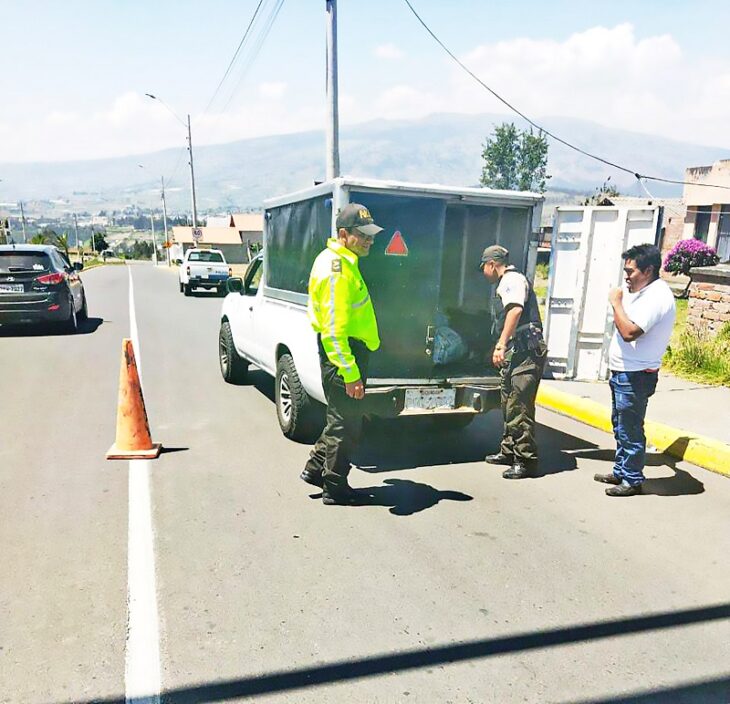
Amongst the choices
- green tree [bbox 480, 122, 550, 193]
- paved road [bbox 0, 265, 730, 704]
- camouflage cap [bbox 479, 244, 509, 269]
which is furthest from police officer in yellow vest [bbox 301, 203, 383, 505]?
green tree [bbox 480, 122, 550, 193]

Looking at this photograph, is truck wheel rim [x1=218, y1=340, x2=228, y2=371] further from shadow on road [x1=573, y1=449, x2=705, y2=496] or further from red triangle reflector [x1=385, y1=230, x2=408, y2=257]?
shadow on road [x1=573, y1=449, x2=705, y2=496]

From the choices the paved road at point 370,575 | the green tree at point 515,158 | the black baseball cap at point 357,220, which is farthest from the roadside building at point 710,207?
the green tree at point 515,158

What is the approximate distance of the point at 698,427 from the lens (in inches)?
240

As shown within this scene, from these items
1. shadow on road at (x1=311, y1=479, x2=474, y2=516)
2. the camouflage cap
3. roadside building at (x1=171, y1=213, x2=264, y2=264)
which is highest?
the camouflage cap

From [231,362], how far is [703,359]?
6.35 meters

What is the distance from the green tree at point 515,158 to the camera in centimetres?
8569

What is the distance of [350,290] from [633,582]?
242 centimetres

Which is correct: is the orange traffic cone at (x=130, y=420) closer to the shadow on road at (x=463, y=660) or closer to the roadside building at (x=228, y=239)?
the shadow on road at (x=463, y=660)

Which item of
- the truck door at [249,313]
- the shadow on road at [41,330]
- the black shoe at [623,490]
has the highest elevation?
the truck door at [249,313]

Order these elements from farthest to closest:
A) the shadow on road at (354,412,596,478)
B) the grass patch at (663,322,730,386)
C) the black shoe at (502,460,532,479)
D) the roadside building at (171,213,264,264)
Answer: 1. the roadside building at (171,213,264,264)
2. the grass patch at (663,322,730,386)
3. the shadow on road at (354,412,596,478)
4. the black shoe at (502,460,532,479)

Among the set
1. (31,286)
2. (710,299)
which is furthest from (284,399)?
(31,286)

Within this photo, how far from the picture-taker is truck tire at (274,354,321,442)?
217 inches

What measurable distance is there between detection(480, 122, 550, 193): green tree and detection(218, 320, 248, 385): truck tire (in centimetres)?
8229

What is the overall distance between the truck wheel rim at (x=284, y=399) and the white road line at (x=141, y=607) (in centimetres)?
152
